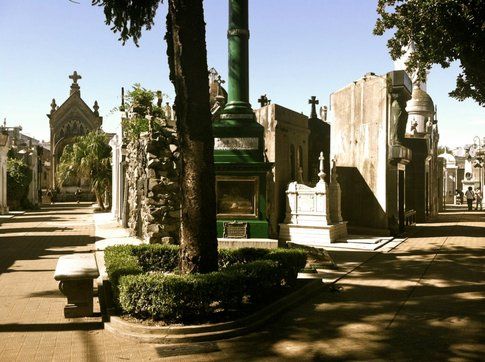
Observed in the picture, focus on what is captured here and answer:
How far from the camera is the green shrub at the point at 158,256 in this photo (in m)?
9.22

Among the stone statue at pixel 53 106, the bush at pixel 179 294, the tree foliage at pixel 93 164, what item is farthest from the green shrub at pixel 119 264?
the stone statue at pixel 53 106

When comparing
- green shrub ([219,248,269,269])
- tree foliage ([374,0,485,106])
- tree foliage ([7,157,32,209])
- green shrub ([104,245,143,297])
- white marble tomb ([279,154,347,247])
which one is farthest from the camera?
tree foliage ([7,157,32,209])

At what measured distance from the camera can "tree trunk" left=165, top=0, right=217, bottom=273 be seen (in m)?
7.22

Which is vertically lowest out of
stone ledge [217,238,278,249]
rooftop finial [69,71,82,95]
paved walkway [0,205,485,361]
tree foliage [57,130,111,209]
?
paved walkway [0,205,485,361]

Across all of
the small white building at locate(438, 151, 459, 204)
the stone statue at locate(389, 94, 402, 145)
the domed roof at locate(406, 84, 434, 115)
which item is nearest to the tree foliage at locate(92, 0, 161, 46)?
the stone statue at locate(389, 94, 402, 145)

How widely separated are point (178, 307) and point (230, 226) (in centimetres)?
717

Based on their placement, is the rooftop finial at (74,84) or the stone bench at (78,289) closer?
the stone bench at (78,289)

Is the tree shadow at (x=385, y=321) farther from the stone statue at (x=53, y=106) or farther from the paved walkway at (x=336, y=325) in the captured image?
the stone statue at (x=53, y=106)

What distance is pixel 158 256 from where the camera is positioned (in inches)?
369

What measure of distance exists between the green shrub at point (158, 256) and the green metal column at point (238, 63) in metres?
5.38

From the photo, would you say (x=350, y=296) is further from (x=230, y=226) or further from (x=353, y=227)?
(x=353, y=227)

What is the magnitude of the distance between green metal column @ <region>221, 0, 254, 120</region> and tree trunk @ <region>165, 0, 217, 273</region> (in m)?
5.88

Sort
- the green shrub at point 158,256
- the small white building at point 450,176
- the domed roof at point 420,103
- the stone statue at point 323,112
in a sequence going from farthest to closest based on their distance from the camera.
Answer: the small white building at point 450,176, the stone statue at point 323,112, the domed roof at point 420,103, the green shrub at point 158,256

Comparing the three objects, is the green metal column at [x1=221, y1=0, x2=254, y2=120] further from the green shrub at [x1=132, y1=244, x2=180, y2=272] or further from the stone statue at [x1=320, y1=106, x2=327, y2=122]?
the stone statue at [x1=320, y1=106, x2=327, y2=122]
